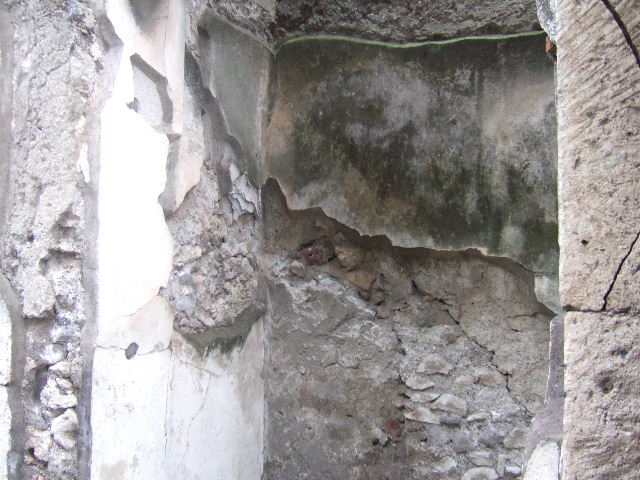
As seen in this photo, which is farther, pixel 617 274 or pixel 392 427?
pixel 392 427

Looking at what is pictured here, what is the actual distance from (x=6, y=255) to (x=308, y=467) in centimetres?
154

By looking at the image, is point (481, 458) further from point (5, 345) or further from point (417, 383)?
point (5, 345)

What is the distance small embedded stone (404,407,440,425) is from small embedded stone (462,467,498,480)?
224 millimetres

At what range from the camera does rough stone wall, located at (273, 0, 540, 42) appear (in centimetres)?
254

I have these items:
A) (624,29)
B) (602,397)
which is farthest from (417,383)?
(624,29)

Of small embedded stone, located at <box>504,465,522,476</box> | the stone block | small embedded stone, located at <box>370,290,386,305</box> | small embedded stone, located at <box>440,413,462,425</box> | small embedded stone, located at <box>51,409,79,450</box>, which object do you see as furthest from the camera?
small embedded stone, located at <box>370,290,386,305</box>

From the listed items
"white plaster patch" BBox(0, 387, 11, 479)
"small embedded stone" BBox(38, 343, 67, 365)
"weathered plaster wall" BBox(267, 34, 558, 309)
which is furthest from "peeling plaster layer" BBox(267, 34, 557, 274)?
"white plaster patch" BBox(0, 387, 11, 479)

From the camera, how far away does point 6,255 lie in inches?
70.1

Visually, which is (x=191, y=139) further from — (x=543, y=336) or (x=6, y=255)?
(x=543, y=336)

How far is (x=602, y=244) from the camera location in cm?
85

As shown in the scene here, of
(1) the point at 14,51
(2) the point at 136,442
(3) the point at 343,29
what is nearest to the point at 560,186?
(2) the point at 136,442

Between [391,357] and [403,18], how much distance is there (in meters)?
1.43

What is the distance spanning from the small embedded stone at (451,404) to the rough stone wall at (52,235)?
4.83ft

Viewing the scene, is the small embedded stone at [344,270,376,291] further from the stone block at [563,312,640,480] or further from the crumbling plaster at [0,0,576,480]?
the stone block at [563,312,640,480]
